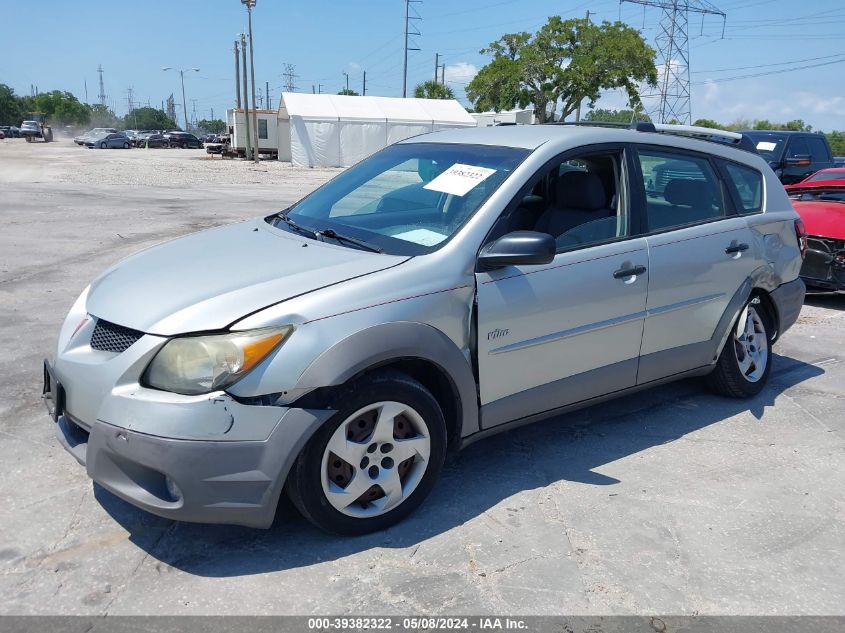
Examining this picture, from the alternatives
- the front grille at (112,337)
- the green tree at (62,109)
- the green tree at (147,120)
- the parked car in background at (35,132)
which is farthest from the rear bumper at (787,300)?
the green tree at (147,120)

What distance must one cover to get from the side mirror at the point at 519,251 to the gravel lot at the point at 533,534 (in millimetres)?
1152

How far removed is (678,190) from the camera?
441 centimetres

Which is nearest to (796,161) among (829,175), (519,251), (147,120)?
(829,175)

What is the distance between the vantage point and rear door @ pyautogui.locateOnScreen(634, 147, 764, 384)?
411 centimetres

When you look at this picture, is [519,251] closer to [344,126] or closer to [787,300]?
[787,300]

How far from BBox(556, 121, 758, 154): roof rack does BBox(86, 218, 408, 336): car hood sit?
6.47 ft

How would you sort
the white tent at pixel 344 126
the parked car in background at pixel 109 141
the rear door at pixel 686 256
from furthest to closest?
the parked car in background at pixel 109 141
the white tent at pixel 344 126
the rear door at pixel 686 256

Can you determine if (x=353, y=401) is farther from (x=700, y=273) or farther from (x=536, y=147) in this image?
(x=700, y=273)

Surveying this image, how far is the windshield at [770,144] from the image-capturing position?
1480 cm

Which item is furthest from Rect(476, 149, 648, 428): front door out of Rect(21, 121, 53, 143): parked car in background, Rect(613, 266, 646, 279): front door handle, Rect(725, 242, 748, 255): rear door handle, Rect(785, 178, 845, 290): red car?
Rect(21, 121, 53, 143): parked car in background

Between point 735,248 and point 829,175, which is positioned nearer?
point 735,248

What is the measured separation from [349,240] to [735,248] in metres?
2.47

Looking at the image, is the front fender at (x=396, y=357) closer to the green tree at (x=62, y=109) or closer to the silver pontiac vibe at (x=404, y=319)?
the silver pontiac vibe at (x=404, y=319)

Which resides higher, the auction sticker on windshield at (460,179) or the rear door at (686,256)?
the auction sticker on windshield at (460,179)
